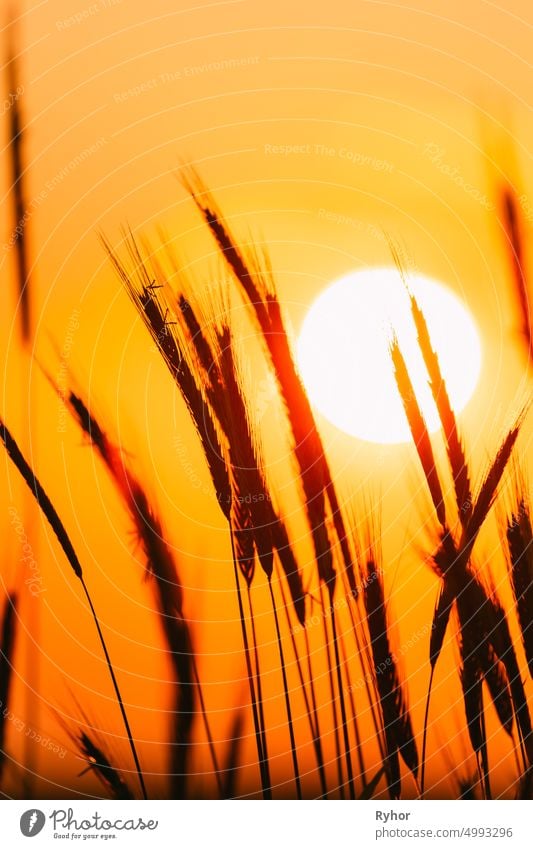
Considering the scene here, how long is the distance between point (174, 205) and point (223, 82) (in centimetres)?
19

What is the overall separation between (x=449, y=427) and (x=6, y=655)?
657 millimetres

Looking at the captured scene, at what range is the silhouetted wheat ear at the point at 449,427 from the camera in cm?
98

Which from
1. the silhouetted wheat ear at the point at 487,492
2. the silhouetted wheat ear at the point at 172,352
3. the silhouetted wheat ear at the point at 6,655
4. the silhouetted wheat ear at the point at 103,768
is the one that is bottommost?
the silhouetted wheat ear at the point at 103,768

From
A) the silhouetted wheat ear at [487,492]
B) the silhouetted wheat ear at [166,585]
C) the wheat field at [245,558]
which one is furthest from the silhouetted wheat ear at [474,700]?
the silhouetted wheat ear at [166,585]

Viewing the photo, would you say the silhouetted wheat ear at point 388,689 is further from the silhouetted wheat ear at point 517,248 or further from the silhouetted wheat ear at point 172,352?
the silhouetted wheat ear at point 517,248

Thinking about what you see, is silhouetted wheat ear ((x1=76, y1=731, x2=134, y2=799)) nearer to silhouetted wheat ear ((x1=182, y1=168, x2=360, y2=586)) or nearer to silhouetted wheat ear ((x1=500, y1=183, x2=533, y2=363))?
silhouetted wheat ear ((x1=182, y1=168, x2=360, y2=586))

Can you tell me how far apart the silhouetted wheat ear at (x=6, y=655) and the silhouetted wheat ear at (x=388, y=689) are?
1.54ft

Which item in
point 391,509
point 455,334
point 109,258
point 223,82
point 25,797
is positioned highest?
point 223,82

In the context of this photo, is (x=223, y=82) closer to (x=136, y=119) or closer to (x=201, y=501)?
(x=136, y=119)

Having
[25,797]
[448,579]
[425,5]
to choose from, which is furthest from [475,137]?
[25,797]

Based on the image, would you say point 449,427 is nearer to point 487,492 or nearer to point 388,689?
point 487,492

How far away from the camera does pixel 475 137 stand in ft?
3.43

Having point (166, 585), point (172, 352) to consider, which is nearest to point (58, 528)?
point (166, 585)

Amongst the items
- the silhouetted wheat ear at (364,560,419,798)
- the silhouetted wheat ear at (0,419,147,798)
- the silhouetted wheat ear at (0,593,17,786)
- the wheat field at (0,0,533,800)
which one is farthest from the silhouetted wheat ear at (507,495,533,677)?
the silhouetted wheat ear at (0,593,17,786)
